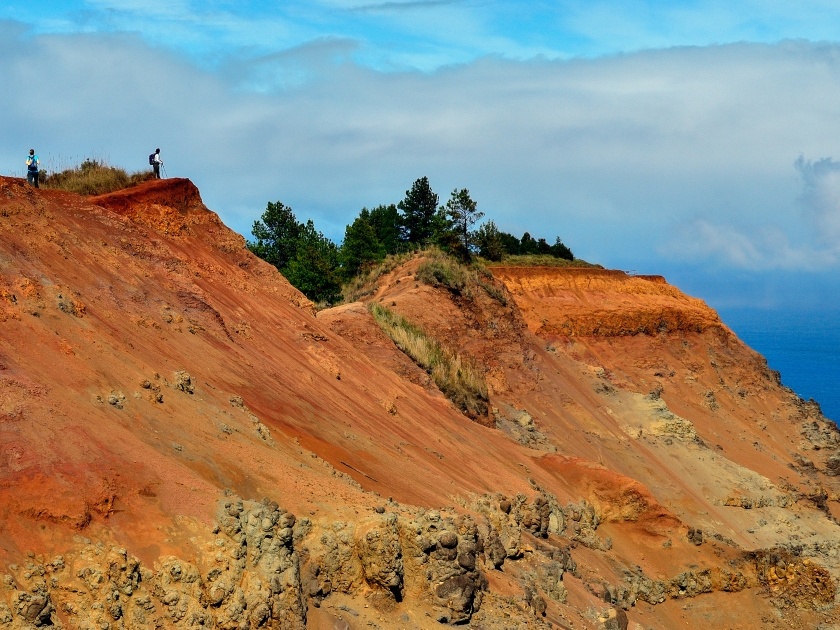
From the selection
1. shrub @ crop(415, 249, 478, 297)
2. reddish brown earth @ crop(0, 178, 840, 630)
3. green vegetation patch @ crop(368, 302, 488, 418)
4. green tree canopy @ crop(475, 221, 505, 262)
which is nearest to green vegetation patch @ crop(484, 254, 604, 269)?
green tree canopy @ crop(475, 221, 505, 262)

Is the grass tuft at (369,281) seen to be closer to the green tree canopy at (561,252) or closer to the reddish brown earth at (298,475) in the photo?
the reddish brown earth at (298,475)

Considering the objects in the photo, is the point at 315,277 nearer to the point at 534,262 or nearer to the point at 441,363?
the point at 534,262

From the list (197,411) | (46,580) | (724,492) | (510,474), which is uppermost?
(724,492)

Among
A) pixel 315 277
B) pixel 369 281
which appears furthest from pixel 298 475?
pixel 315 277

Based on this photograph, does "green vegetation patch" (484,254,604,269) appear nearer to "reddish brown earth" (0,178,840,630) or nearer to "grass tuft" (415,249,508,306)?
"grass tuft" (415,249,508,306)

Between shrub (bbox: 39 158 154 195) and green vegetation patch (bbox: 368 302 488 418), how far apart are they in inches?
372

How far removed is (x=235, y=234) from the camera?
26406 millimetres

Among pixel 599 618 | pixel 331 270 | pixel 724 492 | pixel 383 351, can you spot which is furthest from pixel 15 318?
pixel 331 270

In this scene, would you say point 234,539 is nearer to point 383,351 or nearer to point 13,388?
point 13,388

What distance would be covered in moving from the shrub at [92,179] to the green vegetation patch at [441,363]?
9455 mm

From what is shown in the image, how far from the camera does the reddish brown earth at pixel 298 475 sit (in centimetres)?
1145

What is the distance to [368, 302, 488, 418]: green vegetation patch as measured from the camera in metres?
29.5

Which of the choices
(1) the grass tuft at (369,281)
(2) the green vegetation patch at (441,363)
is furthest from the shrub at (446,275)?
(2) the green vegetation patch at (441,363)

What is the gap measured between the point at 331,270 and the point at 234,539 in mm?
40649
